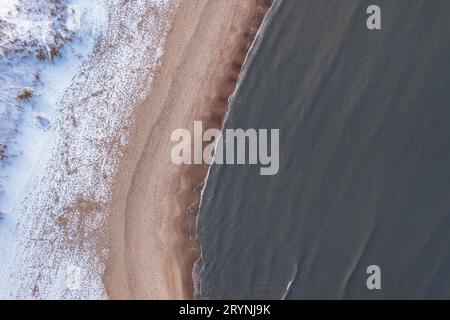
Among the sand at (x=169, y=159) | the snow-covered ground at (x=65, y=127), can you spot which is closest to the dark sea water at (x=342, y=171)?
the sand at (x=169, y=159)

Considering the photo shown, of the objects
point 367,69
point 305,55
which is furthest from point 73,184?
point 367,69

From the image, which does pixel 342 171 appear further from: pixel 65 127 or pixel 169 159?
pixel 65 127

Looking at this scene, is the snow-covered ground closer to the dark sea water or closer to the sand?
the sand

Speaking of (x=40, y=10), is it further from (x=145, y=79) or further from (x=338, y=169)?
(x=338, y=169)

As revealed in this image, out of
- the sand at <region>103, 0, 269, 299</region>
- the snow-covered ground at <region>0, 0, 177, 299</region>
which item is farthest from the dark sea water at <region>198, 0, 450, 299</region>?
the snow-covered ground at <region>0, 0, 177, 299</region>

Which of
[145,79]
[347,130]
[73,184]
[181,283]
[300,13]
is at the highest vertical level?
[300,13]

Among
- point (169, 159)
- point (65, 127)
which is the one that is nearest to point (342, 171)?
point (169, 159)
